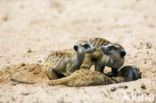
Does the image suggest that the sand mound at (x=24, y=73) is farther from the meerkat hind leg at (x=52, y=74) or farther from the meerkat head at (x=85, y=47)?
the meerkat head at (x=85, y=47)

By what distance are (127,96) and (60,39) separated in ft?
14.3

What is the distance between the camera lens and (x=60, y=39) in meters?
7.84

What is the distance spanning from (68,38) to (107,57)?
3284mm

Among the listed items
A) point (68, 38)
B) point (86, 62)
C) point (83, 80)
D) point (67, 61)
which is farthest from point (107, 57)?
point (68, 38)

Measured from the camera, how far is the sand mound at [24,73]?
4876 millimetres

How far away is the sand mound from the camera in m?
4.88

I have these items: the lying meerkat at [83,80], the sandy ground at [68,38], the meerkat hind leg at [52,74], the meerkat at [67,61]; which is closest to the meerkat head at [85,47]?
the meerkat at [67,61]

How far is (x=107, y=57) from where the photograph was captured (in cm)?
470

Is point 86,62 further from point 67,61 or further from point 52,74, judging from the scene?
point 52,74

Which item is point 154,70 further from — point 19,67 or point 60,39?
point 60,39

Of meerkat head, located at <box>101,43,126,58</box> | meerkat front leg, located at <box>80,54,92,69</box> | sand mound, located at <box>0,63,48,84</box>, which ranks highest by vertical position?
meerkat head, located at <box>101,43,126,58</box>

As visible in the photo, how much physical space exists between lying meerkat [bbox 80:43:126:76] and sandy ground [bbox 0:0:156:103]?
22.5 inches

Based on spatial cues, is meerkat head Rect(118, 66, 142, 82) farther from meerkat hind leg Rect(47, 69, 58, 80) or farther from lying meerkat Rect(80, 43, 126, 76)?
meerkat hind leg Rect(47, 69, 58, 80)

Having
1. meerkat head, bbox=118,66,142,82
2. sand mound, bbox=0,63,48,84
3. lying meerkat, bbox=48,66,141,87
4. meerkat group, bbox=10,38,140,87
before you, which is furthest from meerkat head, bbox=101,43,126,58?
sand mound, bbox=0,63,48,84
